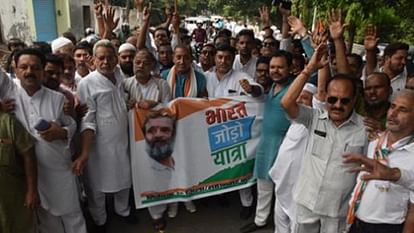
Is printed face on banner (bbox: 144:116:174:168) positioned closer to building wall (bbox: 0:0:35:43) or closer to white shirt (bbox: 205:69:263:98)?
white shirt (bbox: 205:69:263:98)

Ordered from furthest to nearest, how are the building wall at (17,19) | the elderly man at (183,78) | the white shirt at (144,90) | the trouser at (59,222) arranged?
the building wall at (17,19), the elderly man at (183,78), the white shirt at (144,90), the trouser at (59,222)

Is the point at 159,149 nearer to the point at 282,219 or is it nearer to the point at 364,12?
the point at 282,219

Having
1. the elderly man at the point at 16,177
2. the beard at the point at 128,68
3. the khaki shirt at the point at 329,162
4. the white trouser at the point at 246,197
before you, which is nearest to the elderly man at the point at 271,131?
the white trouser at the point at 246,197

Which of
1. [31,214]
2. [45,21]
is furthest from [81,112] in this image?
[45,21]

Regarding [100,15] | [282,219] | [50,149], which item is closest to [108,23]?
[100,15]

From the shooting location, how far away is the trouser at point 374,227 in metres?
2.44

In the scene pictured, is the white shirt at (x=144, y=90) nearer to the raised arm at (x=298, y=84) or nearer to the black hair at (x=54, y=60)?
the black hair at (x=54, y=60)

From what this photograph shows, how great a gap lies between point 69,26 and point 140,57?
18.9 m

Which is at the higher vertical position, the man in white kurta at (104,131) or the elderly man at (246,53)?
the elderly man at (246,53)

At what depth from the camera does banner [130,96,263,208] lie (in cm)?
410

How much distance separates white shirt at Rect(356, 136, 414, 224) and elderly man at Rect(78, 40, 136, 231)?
2.38 m

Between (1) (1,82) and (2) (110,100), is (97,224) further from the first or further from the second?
(1) (1,82)

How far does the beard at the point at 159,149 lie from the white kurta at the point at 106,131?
0.24m

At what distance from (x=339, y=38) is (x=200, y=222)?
2.46 metres
